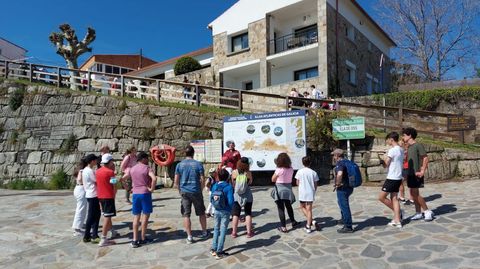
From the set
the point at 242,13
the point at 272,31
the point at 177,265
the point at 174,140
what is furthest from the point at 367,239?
the point at 242,13

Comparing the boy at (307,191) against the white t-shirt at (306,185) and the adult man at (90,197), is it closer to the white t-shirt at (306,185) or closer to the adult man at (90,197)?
the white t-shirt at (306,185)

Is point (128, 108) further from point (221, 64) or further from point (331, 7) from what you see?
point (331, 7)

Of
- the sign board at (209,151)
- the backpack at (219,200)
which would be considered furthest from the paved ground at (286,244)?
the sign board at (209,151)

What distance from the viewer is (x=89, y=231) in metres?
6.96

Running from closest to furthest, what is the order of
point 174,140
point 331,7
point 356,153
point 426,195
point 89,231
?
1. point 89,231
2. point 426,195
3. point 356,153
4. point 174,140
5. point 331,7

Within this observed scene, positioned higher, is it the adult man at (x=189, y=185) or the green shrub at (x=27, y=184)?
the adult man at (x=189, y=185)

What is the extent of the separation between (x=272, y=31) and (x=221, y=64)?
13.1 feet

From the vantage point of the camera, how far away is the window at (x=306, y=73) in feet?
73.5

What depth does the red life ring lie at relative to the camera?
1270 centimetres

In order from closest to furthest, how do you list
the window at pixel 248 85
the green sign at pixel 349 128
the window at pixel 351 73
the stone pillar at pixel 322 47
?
the green sign at pixel 349 128
the stone pillar at pixel 322 47
the window at pixel 351 73
the window at pixel 248 85

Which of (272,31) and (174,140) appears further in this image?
(272,31)

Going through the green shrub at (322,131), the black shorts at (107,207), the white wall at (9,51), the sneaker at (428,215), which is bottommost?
the sneaker at (428,215)

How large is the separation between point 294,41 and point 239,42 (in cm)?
404

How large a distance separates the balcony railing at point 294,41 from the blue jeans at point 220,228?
1766 centimetres
